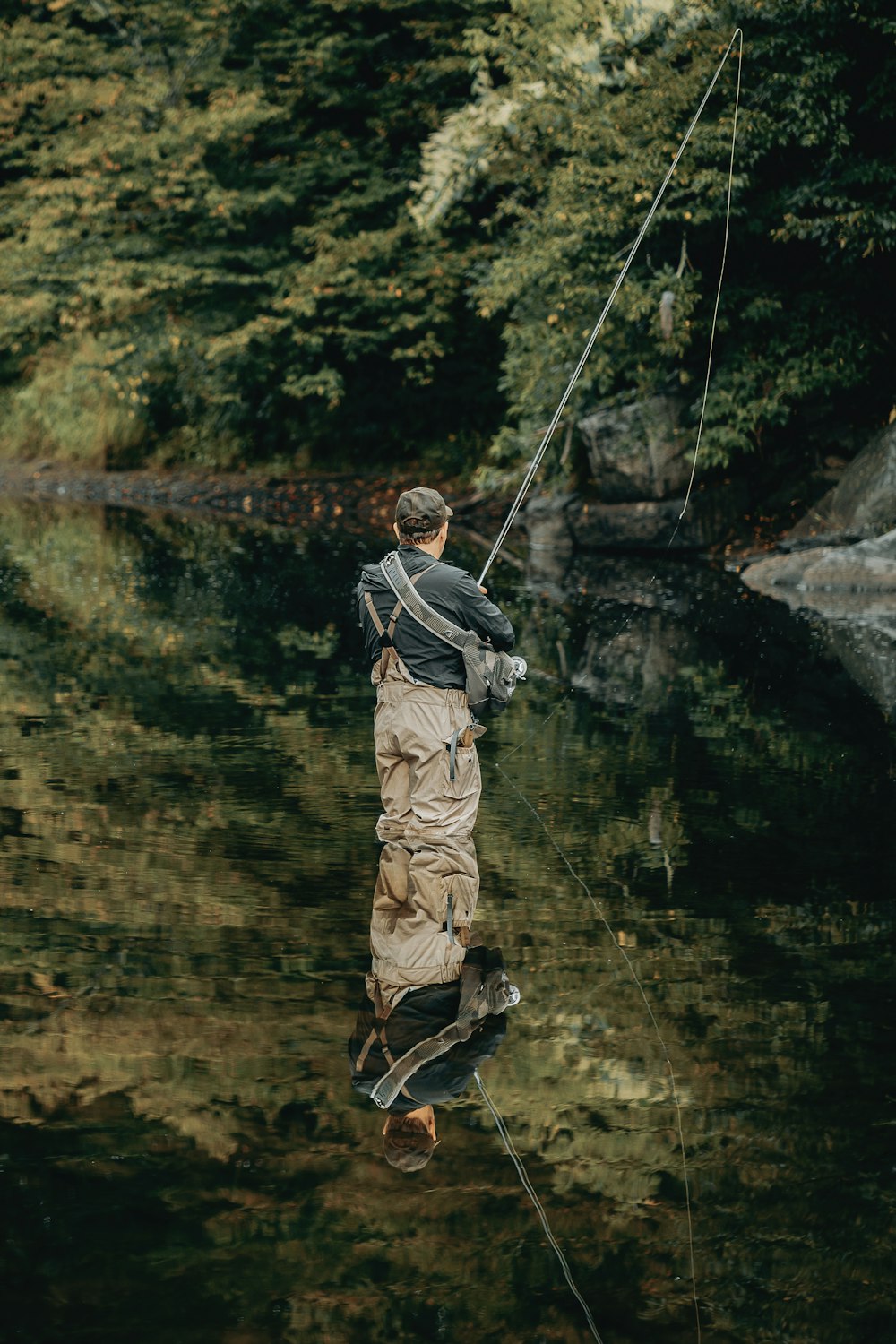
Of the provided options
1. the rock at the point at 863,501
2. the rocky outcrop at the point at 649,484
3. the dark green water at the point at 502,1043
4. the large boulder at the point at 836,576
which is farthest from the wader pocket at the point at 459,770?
the rocky outcrop at the point at 649,484

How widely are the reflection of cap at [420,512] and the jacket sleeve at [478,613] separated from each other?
251mm

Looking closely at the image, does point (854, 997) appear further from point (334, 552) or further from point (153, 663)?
point (334, 552)

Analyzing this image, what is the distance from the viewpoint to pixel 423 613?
5.73 m

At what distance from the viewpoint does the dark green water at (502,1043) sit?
3145 mm

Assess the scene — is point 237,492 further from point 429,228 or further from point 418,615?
point 418,615

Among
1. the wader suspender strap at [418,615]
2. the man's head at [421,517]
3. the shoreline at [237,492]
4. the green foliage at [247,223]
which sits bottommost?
the shoreline at [237,492]

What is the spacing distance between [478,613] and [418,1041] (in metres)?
1.93

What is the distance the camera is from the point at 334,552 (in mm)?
18719

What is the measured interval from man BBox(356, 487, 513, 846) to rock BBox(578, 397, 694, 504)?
11.8 meters

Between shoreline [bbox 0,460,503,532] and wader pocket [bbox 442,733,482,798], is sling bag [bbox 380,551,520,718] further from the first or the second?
shoreline [bbox 0,460,503,532]

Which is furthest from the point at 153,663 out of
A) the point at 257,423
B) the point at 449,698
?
the point at 257,423

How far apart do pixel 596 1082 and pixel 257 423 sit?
84.3 feet

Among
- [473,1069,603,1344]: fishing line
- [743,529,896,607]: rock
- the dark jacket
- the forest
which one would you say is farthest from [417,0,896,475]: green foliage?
[473,1069,603,1344]: fishing line

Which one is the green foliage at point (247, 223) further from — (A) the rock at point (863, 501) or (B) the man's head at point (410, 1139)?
(B) the man's head at point (410, 1139)
